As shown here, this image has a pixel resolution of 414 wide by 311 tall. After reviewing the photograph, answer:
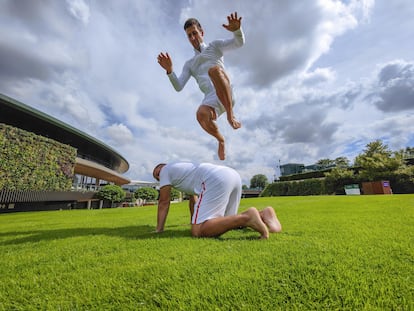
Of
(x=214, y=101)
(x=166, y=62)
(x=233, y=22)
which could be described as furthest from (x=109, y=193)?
(x=233, y=22)

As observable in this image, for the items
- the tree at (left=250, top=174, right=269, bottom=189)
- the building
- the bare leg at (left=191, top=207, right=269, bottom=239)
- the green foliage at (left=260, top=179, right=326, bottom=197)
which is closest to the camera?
the bare leg at (left=191, top=207, right=269, bottom=239)

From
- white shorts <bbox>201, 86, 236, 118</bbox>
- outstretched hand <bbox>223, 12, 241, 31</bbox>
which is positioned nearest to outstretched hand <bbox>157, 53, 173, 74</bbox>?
white shorts <bbox>201, 86, 236, 118</bbox>

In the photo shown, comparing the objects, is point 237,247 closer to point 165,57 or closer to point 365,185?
point 165,57

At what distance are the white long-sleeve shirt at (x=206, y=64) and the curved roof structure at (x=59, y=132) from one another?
66.7 ft

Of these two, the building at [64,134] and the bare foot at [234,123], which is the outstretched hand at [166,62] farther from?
the building at [64,134]

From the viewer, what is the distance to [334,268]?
1447 mm

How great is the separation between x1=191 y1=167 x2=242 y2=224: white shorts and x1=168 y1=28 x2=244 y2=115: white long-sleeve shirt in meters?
1.27

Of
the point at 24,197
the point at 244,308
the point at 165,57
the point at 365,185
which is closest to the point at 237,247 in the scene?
the point at 244,308

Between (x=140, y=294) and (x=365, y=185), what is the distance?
968 inches

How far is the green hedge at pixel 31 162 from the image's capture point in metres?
14.0

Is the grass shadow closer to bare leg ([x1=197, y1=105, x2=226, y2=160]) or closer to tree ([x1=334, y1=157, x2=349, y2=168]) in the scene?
bare leg ([x1=197, y1=105, x2=226, y2=160])

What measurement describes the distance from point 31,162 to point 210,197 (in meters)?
19.2

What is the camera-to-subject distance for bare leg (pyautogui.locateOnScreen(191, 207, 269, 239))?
2.37 meters

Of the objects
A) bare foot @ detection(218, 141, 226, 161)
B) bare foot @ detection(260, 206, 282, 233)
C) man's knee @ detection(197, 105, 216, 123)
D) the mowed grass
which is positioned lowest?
the mowed grass
